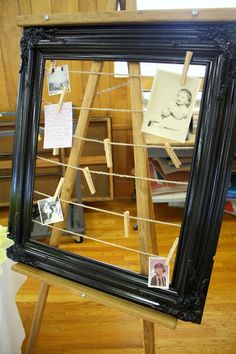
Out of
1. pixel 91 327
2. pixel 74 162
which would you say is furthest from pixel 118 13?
pixel 91 327

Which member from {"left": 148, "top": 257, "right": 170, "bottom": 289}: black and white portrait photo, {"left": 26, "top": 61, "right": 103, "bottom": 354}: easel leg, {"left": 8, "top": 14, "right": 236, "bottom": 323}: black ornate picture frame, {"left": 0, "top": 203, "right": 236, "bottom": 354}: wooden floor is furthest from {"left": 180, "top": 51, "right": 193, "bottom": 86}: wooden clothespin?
{"left": 0, "top": 203, "right": 236, "bottom": 354}: wooden floor

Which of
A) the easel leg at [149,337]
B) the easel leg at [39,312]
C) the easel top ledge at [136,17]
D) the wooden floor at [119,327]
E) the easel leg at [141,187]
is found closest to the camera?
the easel top ledge at [136,17]

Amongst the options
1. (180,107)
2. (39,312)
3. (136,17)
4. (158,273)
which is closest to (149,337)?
(158,273)

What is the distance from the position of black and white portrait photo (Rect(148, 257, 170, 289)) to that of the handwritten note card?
0.43 metres

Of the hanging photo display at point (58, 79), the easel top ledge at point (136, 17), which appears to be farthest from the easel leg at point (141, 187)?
the hanging photo display at point (58, 79)

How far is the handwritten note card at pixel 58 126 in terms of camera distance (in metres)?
0.90

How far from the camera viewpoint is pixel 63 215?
0.97 m

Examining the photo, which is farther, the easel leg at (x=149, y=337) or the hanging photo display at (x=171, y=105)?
the easel leg at (x=149, y=337)

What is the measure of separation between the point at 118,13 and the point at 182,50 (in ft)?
0.63

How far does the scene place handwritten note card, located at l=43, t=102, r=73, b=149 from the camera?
35.4 inches

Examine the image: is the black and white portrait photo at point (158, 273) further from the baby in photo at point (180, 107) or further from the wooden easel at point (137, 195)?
the baby in photo at point (180, 107)

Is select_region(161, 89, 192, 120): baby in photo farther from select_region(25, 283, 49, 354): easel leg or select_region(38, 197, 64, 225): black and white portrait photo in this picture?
select_region(25, 283, 49, 354): easel leg

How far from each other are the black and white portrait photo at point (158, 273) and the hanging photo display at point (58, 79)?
577 millimetres

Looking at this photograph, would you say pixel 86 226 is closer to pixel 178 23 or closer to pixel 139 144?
pixel 139 144
